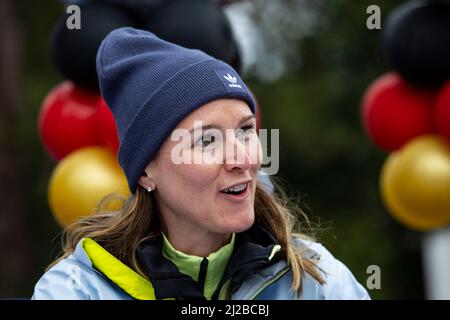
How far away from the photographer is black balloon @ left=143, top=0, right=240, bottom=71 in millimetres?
3734

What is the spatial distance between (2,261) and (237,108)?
20.4ft

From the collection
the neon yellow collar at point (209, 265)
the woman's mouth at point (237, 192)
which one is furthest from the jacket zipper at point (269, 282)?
the woman's mouth at point (237, 192)

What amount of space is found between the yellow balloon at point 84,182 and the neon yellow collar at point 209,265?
1.53 metres

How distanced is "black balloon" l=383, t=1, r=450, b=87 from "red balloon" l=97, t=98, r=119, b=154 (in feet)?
4.97

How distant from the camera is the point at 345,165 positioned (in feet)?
32.3

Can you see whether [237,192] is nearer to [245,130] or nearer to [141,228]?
[245,130]

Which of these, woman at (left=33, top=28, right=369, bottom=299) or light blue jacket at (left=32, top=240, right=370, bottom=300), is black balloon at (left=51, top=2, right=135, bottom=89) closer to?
woman at (left=33, top=28, right=369, bottom=299)

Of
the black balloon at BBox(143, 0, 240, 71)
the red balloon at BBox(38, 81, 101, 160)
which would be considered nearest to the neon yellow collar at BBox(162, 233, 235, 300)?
the black balloon at BBox(143, 0, 240, 71)

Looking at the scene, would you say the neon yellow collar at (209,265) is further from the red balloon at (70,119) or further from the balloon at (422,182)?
the balloon at (422,182)

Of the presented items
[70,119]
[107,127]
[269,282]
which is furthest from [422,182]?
[269,282]

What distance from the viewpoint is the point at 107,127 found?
391cm

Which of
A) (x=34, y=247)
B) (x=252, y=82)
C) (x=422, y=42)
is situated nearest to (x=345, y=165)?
(x=252, y=82)

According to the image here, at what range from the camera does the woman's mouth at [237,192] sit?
2.13 metres
